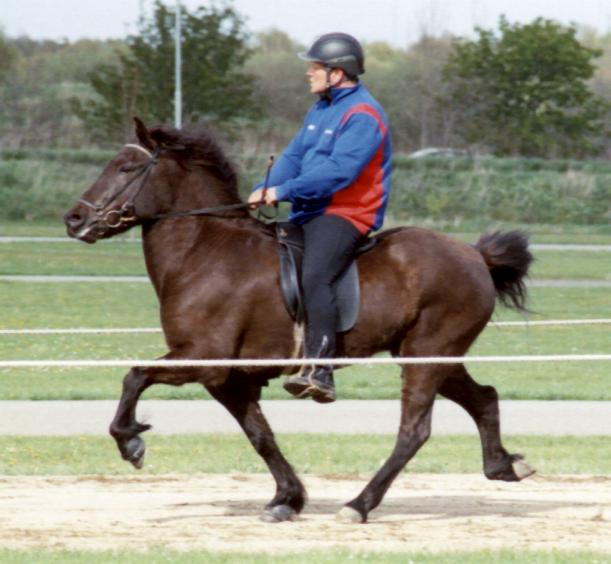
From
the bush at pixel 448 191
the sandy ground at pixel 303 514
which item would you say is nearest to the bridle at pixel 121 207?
the sandy ground at pixel 303 514

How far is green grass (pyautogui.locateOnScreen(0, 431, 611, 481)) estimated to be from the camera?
10180 millimetres

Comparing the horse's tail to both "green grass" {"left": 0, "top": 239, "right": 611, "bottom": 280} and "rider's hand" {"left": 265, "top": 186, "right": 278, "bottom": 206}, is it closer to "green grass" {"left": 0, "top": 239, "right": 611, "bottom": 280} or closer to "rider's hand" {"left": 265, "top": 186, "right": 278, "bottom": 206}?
"rider's hand" {"left": 265, "top": 186, "right": 278, "bottom": 206}

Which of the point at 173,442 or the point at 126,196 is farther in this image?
the point at 173,442

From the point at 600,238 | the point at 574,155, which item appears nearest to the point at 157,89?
the point at 600,238

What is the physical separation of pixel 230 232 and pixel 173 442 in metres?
2.99

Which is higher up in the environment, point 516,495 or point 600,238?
point 516,495

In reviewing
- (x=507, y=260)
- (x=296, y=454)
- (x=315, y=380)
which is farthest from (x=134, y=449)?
(x=296, y=454)

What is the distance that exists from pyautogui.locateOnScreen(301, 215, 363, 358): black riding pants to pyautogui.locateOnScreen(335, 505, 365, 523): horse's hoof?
0.83m

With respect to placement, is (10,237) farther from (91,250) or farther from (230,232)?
(230,232)

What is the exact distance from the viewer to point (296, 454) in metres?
10.7

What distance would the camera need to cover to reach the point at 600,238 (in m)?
44.2

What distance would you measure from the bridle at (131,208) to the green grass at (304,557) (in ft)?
6.48

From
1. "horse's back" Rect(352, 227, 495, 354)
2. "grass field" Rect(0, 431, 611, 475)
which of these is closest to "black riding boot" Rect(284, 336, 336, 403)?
"horse's back" Rect(352, 227, 495, 354)

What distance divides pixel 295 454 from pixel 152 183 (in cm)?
291
